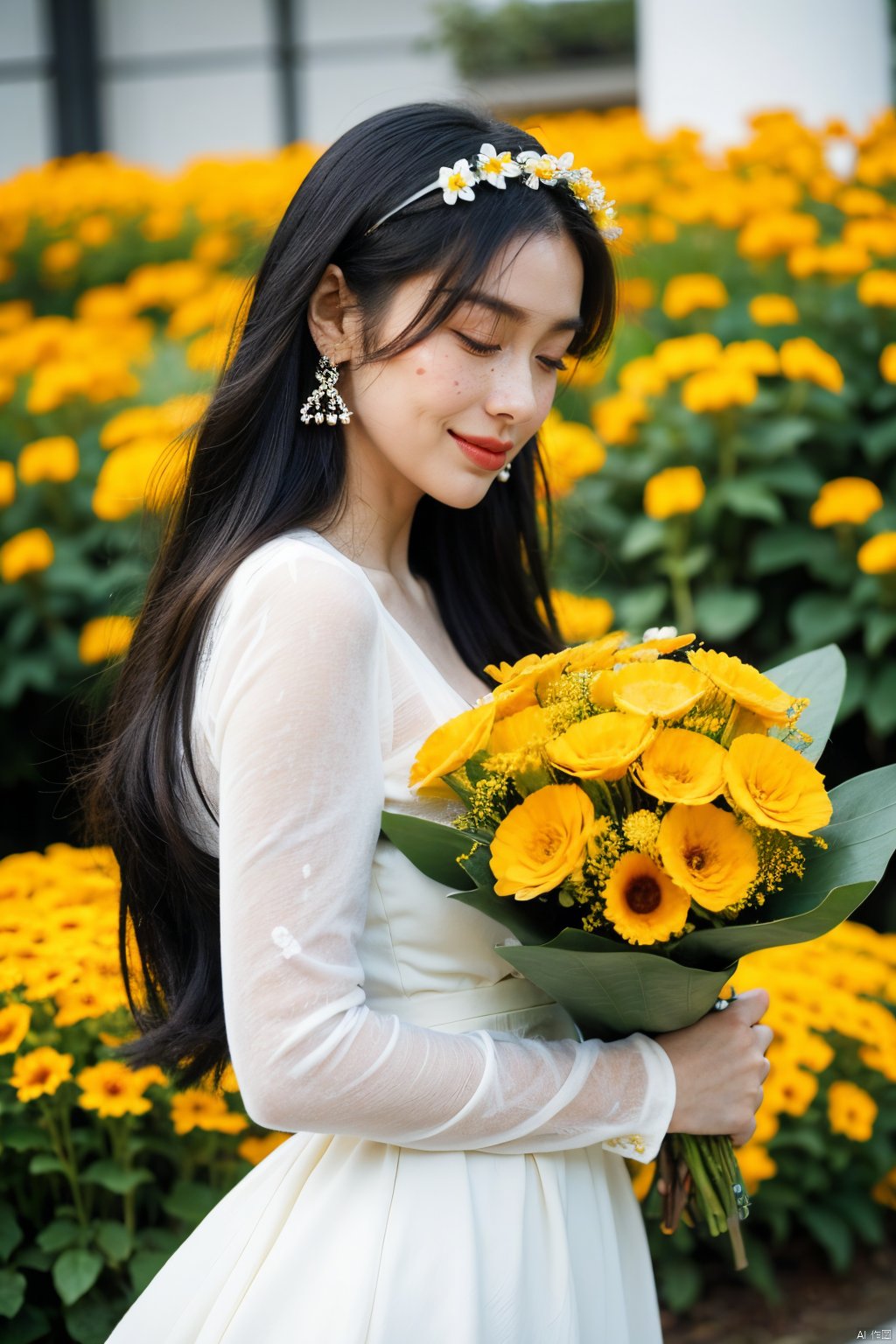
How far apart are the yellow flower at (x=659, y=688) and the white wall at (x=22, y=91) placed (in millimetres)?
9923

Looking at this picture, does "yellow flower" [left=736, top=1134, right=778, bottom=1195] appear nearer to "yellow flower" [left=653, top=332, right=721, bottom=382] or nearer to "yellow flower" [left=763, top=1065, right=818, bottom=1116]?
"yellow flower" [left=763, top=1065, right=818, bottom=1116]

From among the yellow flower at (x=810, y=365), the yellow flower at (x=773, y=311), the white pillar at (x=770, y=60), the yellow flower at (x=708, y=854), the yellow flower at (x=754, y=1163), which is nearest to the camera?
the yellow flower at (x=708, y=854)

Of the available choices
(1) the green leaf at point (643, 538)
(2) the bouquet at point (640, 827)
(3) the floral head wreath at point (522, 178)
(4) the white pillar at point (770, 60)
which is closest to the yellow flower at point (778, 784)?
(2) the bouquet at point (640, 827)

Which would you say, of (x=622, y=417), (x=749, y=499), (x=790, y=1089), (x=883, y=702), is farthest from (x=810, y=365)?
(x=790, y=1089)

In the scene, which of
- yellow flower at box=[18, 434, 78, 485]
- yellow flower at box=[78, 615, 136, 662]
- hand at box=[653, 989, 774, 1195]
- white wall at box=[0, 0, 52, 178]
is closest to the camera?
hand at box=[653, 989, 774, 1195]

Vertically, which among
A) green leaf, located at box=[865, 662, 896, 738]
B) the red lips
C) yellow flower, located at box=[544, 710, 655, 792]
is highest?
the red lips

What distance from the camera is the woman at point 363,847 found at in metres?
1.14

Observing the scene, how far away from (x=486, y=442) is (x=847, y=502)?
177 centimetres

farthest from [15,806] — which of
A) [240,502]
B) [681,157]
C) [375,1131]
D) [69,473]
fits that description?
[681,157]

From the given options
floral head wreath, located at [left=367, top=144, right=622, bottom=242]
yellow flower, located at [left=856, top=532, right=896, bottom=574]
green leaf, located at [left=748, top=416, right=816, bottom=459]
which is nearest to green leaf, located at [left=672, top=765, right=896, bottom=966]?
floral head wreath, located at [left=367, top=144, right=622, bottom=242]

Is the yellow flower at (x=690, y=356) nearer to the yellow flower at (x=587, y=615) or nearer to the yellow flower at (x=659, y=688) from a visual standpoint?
the yellow flower at (x=587, y=615)

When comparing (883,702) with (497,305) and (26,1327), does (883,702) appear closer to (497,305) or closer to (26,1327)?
(497,305)

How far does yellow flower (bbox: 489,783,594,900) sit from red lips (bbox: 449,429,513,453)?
381 millimetres

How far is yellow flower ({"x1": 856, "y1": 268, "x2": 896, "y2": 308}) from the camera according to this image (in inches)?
123
